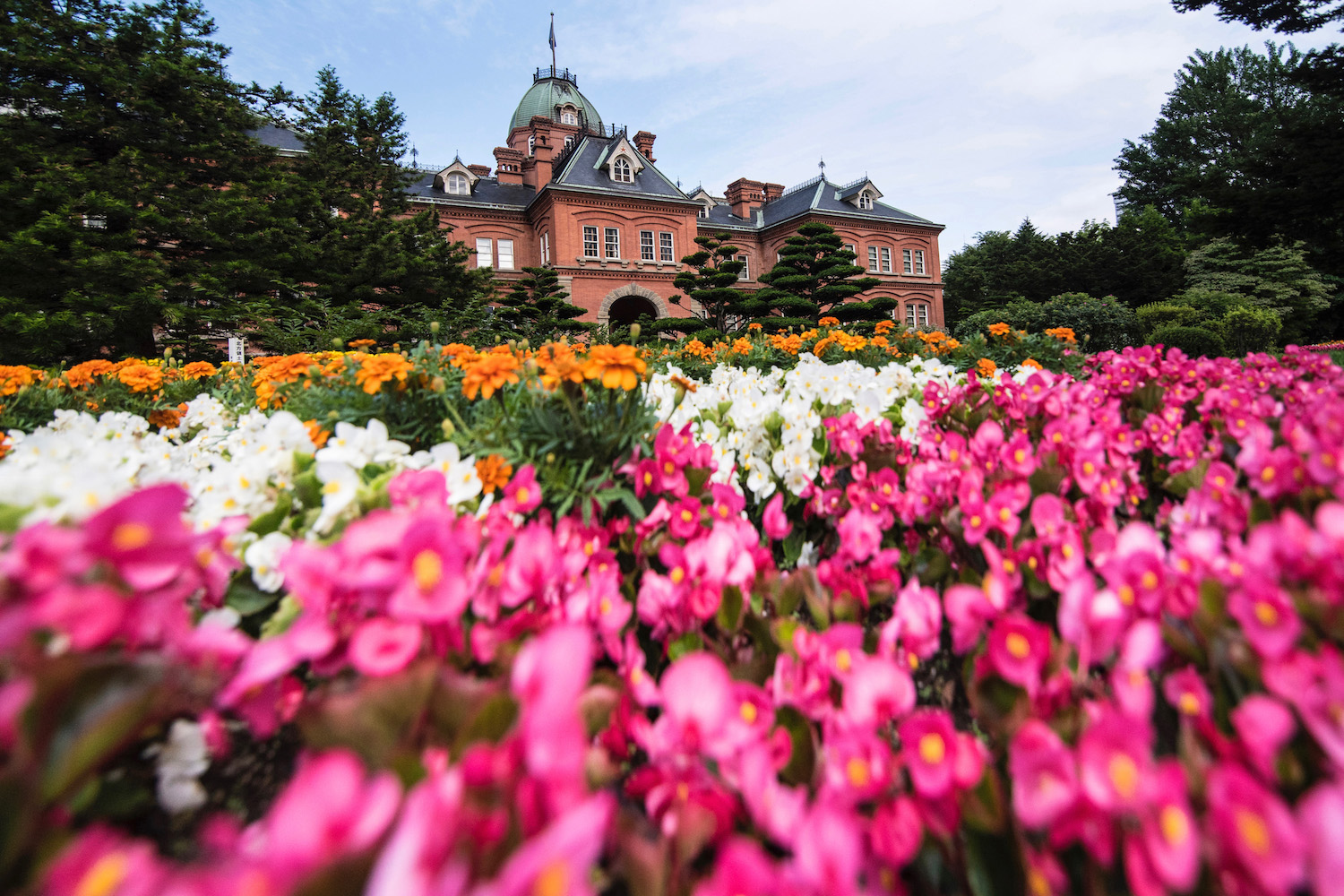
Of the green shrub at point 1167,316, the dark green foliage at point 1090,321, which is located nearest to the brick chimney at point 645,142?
the dark green foliage at point 1090,321

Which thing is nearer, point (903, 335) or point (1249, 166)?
point (903, 335)

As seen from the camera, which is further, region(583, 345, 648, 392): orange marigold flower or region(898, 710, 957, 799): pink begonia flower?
region(583, 345, 648, 392): orange marigold flower

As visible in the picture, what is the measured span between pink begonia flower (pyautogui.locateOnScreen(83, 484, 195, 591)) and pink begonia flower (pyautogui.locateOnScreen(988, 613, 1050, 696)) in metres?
1.01

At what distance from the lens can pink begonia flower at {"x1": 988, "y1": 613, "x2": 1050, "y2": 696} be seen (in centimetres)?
71

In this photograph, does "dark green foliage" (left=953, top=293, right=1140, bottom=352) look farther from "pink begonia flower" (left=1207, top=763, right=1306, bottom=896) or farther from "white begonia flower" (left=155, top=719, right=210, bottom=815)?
"white begonia flower" (left=155, top=719, right=210, bottom=815)

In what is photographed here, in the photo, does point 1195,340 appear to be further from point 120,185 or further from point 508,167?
point 508,167

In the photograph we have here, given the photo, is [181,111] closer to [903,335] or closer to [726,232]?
[903,335]

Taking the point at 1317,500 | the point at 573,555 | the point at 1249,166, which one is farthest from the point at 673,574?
the point at 1249,166

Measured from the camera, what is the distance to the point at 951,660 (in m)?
1.18

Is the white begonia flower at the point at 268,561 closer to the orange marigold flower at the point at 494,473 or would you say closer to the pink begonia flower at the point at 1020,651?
the orange marigold flower at the point at 494,473

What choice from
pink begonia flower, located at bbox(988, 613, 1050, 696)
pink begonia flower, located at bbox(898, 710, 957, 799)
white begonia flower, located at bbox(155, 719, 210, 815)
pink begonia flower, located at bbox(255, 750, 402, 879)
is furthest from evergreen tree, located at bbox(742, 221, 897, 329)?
pink begonia flower, located at bbox(255, 750, 402, 879)

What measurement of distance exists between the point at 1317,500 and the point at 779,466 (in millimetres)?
1240

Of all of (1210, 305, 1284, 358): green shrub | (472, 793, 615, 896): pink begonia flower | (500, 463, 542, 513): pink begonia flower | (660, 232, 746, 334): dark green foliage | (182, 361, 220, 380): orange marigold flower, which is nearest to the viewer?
(472, 793, 615, 896): pink begonia flower

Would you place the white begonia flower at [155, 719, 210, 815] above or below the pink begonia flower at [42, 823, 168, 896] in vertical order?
below
